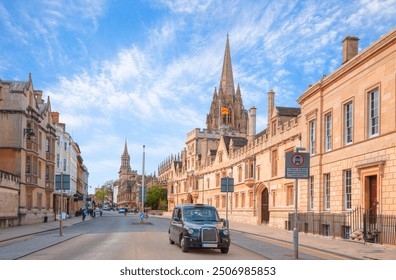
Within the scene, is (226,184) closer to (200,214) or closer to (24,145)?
(200,214)

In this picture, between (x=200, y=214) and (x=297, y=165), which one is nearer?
(x=297, y=165)

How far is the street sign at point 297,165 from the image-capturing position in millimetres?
14594

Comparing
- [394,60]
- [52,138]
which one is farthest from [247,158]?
[394,60]

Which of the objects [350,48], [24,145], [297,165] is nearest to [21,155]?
[24,145]

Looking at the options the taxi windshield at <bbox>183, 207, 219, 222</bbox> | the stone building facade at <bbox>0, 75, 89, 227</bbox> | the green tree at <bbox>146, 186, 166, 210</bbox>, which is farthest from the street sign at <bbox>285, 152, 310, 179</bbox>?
the green tree at <bbox>146, 186, 166, 210</bbox>

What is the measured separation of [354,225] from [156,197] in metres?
100

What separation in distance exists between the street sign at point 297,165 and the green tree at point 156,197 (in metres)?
109

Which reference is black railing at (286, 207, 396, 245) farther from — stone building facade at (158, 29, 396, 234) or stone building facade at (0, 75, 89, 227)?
stone building facade at (0, 75, 89, 227)

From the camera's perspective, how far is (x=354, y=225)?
2509cm

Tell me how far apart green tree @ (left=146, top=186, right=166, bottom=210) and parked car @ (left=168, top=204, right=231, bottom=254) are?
103397 mm

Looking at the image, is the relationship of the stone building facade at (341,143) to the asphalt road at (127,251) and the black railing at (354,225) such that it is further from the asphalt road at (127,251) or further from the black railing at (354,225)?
the asphalt road at (127,251)

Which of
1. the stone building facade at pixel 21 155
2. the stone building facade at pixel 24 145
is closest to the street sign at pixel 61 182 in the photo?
the stone building facade at pixel 21 155

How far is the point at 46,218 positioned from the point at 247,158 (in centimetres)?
2298

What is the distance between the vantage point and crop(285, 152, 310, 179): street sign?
1459cm
